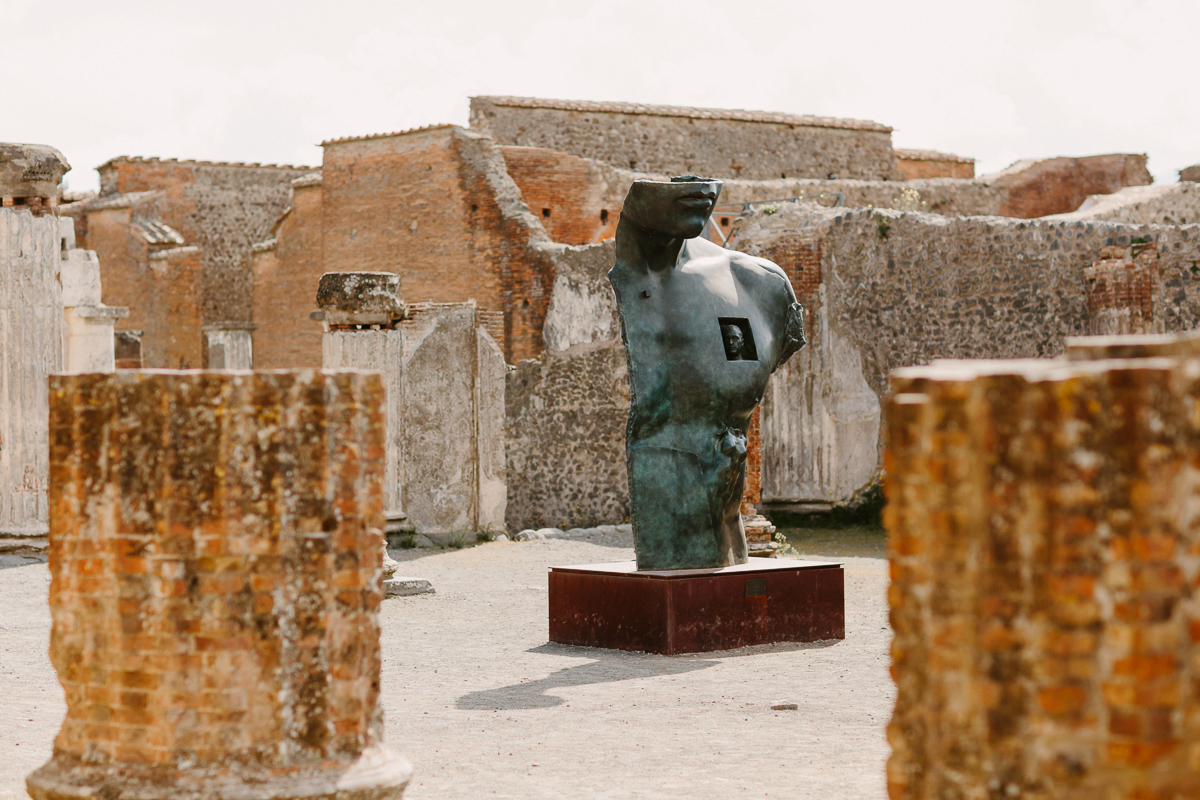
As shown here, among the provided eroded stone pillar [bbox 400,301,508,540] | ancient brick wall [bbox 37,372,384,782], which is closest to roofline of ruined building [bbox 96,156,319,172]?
eroded stone pillar [bbox 400,301,508,540]

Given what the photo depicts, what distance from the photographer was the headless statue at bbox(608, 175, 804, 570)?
293 inches

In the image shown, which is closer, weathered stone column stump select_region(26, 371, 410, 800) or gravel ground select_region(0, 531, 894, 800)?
weathered stone column stump select_region(26, 371, 410, 800)

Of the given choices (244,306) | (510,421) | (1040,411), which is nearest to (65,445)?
(1040,411)

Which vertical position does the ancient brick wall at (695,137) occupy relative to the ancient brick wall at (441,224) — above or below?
above

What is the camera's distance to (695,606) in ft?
23.9

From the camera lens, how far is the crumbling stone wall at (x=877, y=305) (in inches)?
549

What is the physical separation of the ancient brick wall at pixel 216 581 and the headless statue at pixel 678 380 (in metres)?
3.99

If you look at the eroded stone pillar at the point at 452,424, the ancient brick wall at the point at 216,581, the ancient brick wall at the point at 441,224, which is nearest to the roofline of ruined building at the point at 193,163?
the ancient brick wall at the point at 441,224

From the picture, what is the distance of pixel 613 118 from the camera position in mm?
23078

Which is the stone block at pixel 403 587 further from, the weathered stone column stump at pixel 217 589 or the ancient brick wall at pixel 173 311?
the ancient brick wall at pixel 173 311

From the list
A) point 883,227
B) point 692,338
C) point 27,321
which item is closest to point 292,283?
point 27,321

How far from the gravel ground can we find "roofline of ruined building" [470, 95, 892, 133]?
14.4m

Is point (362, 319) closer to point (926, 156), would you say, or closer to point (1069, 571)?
point (1069, 571)

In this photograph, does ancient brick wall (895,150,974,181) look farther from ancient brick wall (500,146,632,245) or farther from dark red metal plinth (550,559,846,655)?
dark red metal plinth (550,559,846,655)
